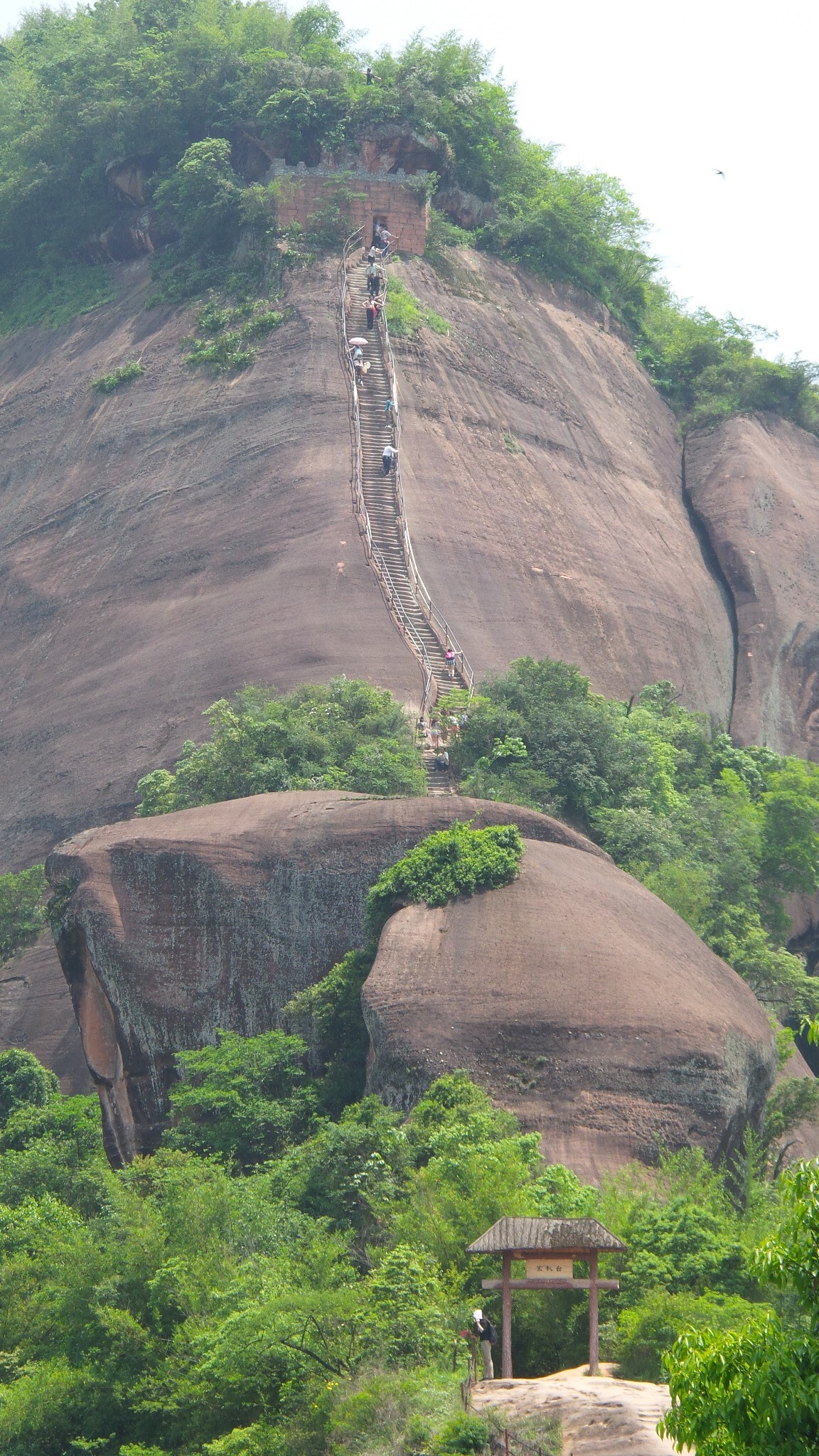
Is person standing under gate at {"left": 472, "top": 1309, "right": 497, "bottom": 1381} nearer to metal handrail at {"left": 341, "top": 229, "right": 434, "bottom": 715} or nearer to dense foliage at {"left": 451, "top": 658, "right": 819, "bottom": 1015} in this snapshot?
dense foliage at {"left": 451, "top": 658, "right": 819, "bottom": 1015}

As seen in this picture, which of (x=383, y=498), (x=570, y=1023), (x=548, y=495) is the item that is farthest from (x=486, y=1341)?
(x=548, y=495)

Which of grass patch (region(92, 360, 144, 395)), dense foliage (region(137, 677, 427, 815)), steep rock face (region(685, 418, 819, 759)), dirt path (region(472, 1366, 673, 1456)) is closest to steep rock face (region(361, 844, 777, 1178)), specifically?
dense foliage (region(137, 677, 427, 815))

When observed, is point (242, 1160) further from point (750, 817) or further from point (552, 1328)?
point (750, 817)

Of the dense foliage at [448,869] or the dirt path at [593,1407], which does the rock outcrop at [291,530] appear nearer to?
the dense foliage at [448,869]

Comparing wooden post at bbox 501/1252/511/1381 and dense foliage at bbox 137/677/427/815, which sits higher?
wooden post at bbox 501/1252/511/1381

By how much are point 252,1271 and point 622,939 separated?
892 centimetres

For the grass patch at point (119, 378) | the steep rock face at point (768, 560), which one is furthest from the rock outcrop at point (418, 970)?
the grass patch at point (119, 378)

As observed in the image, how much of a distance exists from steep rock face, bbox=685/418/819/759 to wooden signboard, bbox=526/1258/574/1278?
106ft

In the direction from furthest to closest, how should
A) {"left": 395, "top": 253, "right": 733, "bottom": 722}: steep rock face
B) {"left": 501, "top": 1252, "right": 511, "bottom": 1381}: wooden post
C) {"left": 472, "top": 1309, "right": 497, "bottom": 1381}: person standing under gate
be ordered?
{"left": 395, "top": 253, "right": 733, "bottom": 722}: steep rock face < {"left": 472, "top": 1309, "right": 497, "bottom": 1381}: person standing under gate < {"left": 501, "top": 1252, "right": 511, "bottom": 1381}: wooden post

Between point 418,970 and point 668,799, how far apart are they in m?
12.8

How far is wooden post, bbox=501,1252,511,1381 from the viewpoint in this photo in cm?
1753

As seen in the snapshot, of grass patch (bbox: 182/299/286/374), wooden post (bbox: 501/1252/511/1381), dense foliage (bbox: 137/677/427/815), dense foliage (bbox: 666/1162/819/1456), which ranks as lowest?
dense foliage (bbox: 137/677/427/815)

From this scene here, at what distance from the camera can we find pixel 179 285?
173ft

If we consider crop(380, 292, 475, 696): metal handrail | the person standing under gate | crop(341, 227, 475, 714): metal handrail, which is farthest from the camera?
crop(380, 292, 475, 696): metal handrail
